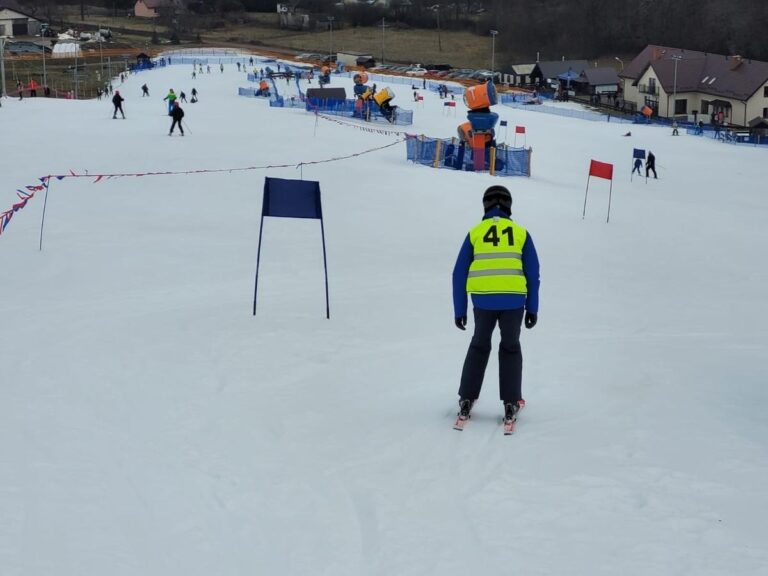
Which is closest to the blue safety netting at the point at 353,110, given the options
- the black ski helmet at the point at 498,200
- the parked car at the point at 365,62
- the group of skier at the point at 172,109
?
the group of skier at the point at 172,109

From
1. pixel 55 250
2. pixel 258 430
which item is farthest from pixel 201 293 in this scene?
pixel 258 430

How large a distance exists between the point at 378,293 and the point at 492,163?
16.2m

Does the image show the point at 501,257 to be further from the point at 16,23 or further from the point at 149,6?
the point at 149,6

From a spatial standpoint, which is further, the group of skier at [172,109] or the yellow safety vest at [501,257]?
the group of skier at [172,109]

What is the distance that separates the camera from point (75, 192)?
20.0 metres

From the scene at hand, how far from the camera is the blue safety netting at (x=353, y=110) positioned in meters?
46.3

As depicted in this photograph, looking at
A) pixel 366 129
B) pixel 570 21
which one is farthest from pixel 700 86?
pixel 570 21

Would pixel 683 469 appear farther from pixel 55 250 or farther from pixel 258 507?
pixel 55 250

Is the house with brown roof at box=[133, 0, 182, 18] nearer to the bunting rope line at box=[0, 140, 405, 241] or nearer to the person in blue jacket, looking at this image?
the bunting rope line at box=[0, 140, 405, 241]

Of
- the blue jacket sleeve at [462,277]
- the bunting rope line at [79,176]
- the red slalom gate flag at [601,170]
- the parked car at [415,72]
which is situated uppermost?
the parked car at [415,72]

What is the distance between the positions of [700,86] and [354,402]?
241 ft

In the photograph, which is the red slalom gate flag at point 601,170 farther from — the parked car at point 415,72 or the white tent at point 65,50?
the white tent at point 65,50

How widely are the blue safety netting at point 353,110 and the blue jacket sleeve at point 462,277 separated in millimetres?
38914

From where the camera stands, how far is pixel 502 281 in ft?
23.4
